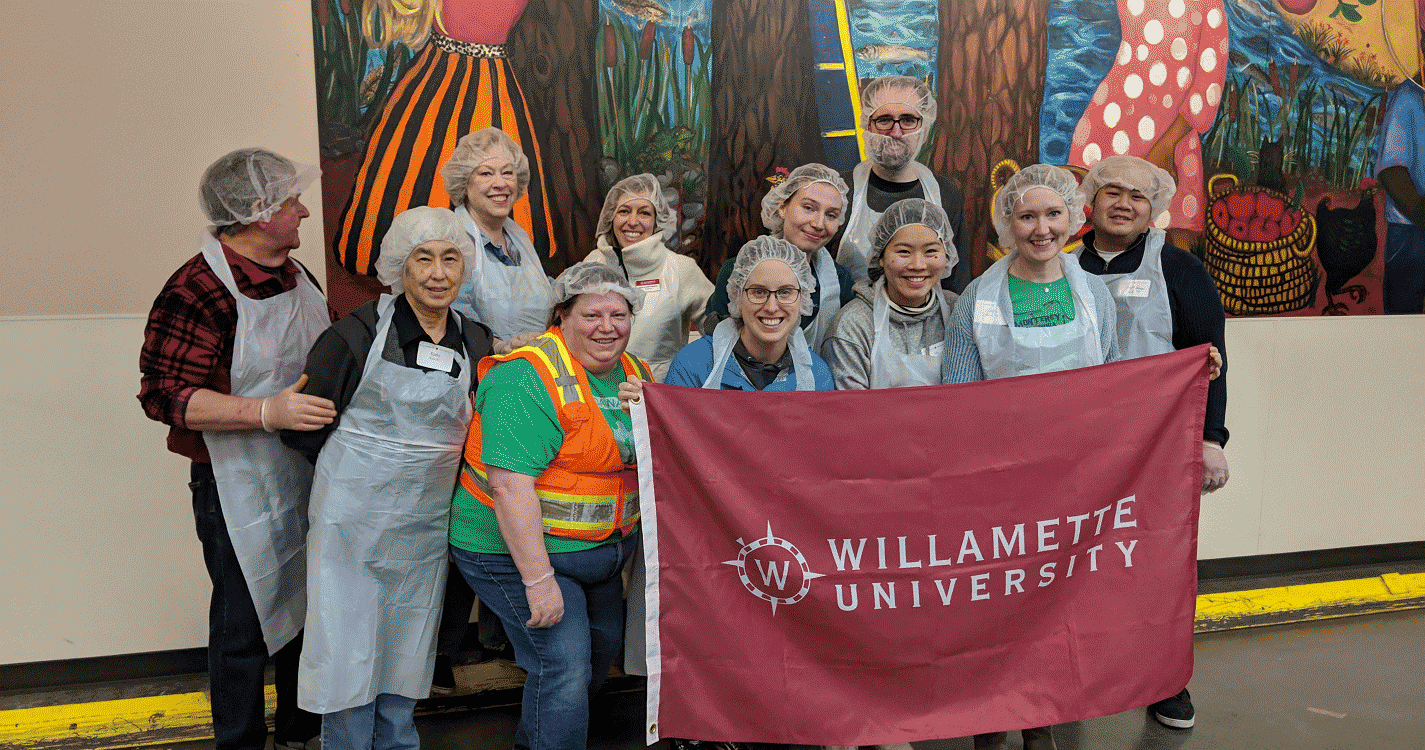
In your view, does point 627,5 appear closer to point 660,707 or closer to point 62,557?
point 660,707

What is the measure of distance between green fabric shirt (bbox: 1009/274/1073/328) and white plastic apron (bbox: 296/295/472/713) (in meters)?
1.64

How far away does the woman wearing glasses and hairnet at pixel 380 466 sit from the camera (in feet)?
7.85

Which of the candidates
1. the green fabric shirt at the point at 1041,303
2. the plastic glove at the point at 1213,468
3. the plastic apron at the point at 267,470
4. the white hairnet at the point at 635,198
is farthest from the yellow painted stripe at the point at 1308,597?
the plastic apron at the point at 267,470

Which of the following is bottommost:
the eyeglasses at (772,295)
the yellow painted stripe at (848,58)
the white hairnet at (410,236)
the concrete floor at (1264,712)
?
the concrete floor at (1264,712)

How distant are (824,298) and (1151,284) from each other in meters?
1.09

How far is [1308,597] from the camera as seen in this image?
4.41 m

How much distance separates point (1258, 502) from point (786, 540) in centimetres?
344

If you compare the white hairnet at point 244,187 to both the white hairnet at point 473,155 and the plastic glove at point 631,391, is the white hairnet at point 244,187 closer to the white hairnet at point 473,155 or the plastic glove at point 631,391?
the white hairnet at point 473,155

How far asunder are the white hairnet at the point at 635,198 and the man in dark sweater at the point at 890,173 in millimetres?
619

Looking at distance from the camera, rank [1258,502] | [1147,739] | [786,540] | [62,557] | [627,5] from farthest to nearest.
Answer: [1258,502]
[627,5]
[62,557]
[1147,739]
[786,540]

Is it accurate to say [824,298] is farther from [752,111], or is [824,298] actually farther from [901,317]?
[752,111]

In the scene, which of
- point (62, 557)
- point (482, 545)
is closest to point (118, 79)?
point (62, 557)

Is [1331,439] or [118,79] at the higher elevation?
[118,79]

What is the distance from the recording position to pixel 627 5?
3.75 meters
